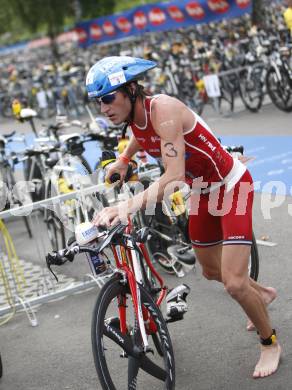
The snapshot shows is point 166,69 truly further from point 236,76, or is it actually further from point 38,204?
point 38,204

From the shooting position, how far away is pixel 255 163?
11414 millimetres

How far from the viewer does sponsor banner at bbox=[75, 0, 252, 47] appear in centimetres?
2259

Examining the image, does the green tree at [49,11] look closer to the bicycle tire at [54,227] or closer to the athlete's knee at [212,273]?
the bicycle tire at [54,227]

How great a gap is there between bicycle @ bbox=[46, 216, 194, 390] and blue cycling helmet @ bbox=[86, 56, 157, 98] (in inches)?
30.4

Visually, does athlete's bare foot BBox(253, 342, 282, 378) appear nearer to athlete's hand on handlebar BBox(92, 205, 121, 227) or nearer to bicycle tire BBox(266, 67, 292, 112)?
athlete's hand on handlebar BBox(92, 205, 121, 227)

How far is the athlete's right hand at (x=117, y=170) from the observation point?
5.02 m

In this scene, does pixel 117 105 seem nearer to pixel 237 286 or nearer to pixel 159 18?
pixel 237 286

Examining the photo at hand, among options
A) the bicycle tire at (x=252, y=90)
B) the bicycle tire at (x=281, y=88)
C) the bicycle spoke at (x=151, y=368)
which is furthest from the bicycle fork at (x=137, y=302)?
the bicycle tire at (x=252, y=90)

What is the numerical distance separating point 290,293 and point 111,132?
4761 mm

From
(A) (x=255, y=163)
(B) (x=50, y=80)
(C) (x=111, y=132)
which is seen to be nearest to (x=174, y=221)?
(C) (x=111, y=132)

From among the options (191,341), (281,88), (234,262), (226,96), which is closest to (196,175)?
(234,262)

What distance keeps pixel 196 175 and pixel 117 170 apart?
641mm

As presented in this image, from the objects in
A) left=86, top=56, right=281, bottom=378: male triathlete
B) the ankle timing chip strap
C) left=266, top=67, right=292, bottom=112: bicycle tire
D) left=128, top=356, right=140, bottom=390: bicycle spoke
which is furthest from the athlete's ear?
left=266, top=67, right=292, bottom=112: bicycle tire

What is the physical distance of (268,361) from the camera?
186 inches
